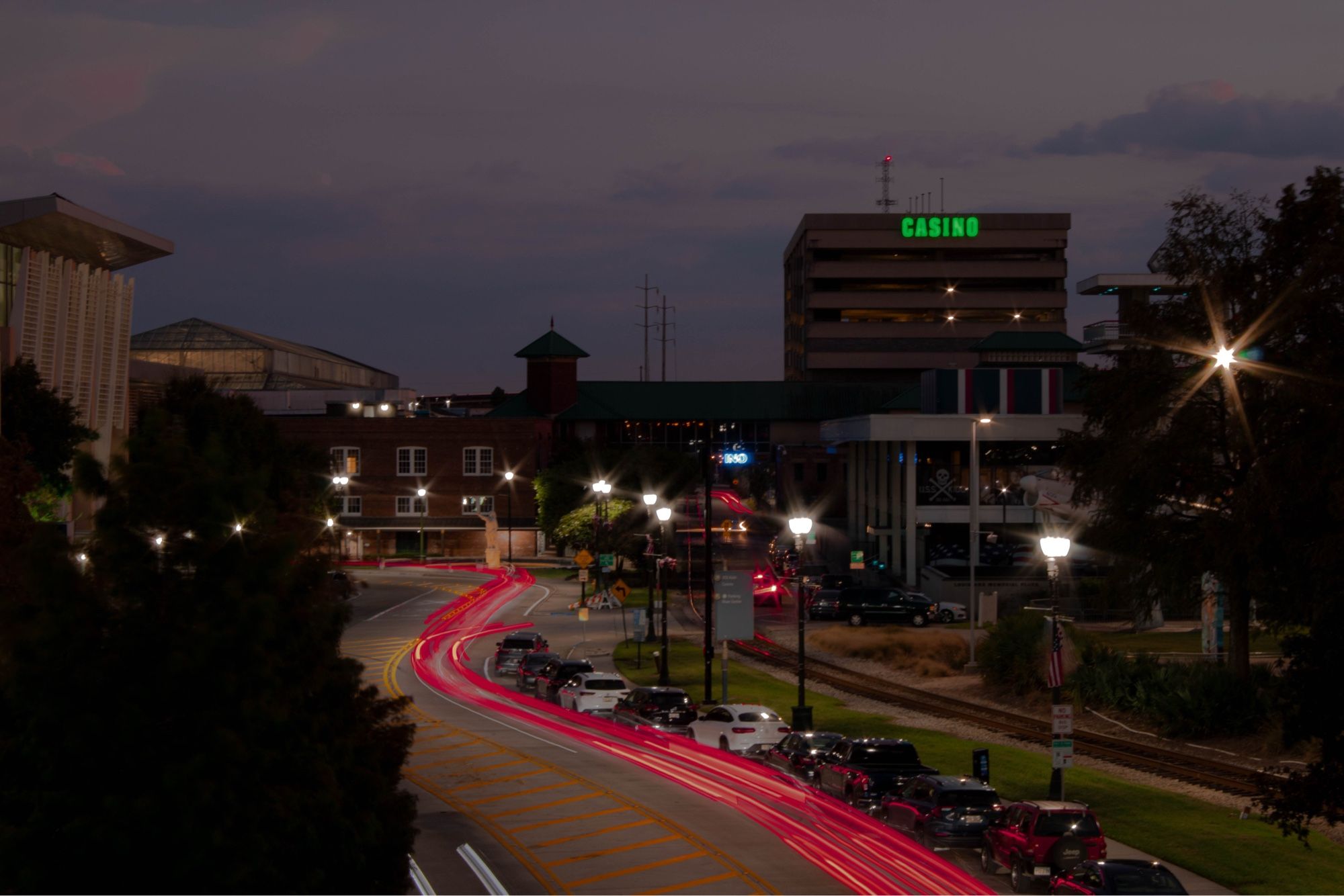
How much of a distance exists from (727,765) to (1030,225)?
13380 cm

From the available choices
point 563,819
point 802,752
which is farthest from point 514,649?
point 563,819

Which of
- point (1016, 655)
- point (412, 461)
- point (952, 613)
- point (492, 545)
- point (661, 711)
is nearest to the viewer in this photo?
point (661, 711)

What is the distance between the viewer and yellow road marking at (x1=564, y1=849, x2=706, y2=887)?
20.6 meters

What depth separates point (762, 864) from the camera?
21.6 metres

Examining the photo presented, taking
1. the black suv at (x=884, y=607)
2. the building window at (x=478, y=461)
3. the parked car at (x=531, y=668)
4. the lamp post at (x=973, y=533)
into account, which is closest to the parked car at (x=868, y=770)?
the lamp post at (x=973, y=533)

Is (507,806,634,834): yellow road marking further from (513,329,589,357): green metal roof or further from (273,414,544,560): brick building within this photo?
(513,329,589,357): green metal roof

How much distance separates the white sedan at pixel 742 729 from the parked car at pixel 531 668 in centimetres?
1519

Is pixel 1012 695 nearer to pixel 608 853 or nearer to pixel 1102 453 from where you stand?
pixel 1102 453

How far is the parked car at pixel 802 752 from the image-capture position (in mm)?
29141

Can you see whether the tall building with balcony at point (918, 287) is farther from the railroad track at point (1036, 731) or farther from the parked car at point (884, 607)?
the railroad track at point (1036, 731)

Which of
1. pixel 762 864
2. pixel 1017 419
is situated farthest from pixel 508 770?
pixel 1017 419

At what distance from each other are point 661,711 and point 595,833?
13.7m

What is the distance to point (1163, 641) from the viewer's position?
5403 cm

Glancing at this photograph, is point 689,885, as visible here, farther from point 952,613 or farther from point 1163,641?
point 952,613
